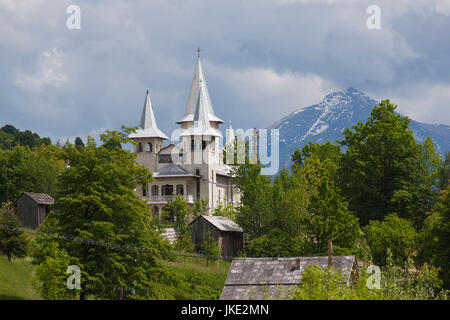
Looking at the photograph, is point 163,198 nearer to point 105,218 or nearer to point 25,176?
point 25,176

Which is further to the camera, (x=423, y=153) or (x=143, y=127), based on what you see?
(x=143, y=127)

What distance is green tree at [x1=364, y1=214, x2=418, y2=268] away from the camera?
2259 inches

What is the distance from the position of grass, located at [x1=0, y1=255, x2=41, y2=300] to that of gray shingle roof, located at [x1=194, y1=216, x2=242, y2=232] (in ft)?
78.1

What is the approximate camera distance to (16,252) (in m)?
49.3

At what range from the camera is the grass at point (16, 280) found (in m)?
41.5

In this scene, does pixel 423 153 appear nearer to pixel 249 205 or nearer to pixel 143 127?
pixel 249 205

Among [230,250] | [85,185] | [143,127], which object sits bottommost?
[230,250]

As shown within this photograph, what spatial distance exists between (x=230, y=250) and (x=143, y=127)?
34184mm

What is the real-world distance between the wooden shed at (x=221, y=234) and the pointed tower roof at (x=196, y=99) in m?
30.6

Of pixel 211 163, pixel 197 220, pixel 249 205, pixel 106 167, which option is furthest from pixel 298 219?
pixel 211 163

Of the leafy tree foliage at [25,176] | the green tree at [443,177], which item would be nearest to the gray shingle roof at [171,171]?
the leafy tree foliage at [25,176]

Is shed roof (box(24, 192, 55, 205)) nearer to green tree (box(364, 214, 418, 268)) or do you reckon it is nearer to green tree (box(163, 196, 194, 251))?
green tree (box(163, 196, 194, 251))
